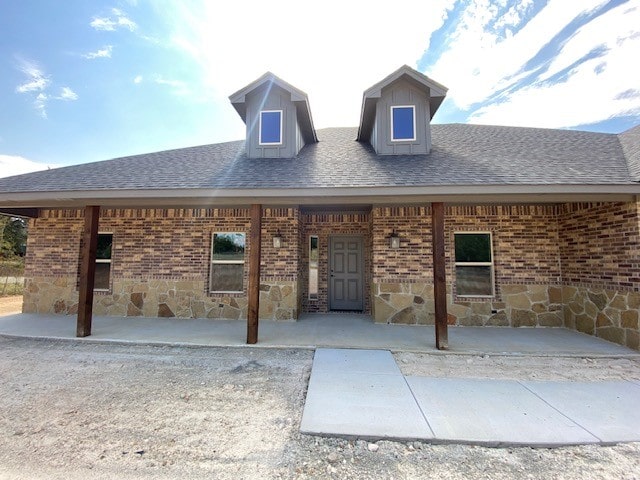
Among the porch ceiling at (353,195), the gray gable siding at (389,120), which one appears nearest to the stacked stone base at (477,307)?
the porch ceiling at (353,195)

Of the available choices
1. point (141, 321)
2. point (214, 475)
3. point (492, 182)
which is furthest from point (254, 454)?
point (141, 321)

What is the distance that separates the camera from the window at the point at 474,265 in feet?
22.1

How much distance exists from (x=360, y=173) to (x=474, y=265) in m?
3.71

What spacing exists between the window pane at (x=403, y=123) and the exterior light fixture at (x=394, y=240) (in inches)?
102

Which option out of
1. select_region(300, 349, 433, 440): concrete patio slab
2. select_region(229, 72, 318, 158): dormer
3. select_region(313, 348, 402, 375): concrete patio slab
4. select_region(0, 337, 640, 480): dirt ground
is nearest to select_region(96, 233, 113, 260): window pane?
select_region(0, 337, 640, 480): dirt ground

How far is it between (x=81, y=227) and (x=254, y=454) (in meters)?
8.17

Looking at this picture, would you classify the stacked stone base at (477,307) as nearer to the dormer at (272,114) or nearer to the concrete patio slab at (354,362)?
the concrete patio slab at (354,362)

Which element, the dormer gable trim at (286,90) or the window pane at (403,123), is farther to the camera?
the dormer gable trim at (286,90)

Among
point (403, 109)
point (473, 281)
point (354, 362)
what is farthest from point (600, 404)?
point (403, 109)

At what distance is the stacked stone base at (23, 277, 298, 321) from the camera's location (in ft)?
23.1

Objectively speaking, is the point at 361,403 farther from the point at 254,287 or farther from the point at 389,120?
the point at 389,120

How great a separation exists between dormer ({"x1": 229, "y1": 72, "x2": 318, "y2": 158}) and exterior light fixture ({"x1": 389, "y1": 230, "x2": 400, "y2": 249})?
3289 mm

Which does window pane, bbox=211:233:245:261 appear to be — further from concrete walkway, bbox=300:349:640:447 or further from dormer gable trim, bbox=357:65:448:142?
dormer gable trim, bbox=357:65:448:142

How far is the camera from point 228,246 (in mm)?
7363
